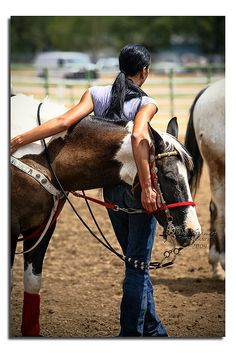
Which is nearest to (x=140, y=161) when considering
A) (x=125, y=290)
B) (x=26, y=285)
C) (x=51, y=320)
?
(x=125, y=290)

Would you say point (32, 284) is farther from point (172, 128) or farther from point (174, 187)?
point (172, 128)

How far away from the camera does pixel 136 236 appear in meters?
3.24

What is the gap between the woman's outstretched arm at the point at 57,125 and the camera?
3100mm

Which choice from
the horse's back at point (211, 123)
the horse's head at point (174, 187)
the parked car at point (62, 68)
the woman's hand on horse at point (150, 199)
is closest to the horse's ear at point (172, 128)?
the horse's head at point (174, 187)

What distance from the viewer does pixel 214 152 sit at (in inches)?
187

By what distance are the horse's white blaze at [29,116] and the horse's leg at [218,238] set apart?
1940 mm

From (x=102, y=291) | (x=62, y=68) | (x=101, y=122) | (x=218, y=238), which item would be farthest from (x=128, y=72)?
(x=62, y=68)

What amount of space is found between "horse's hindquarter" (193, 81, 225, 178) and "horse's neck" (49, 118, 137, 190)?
1.66 metres

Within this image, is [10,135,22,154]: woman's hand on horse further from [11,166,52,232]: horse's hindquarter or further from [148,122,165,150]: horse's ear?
[148,122,165,150]: horse's ear

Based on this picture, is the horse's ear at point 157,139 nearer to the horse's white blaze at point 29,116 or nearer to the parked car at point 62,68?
the horse's white blaze at point 29,116

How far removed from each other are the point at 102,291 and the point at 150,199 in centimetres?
160

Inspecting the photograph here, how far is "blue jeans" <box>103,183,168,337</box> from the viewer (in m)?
3.24

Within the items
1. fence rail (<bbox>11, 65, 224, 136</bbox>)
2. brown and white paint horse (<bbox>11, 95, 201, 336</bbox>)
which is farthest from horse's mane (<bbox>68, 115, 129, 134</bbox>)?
fence rail (<bbox>11, 65, 224, 136</bbox>)
